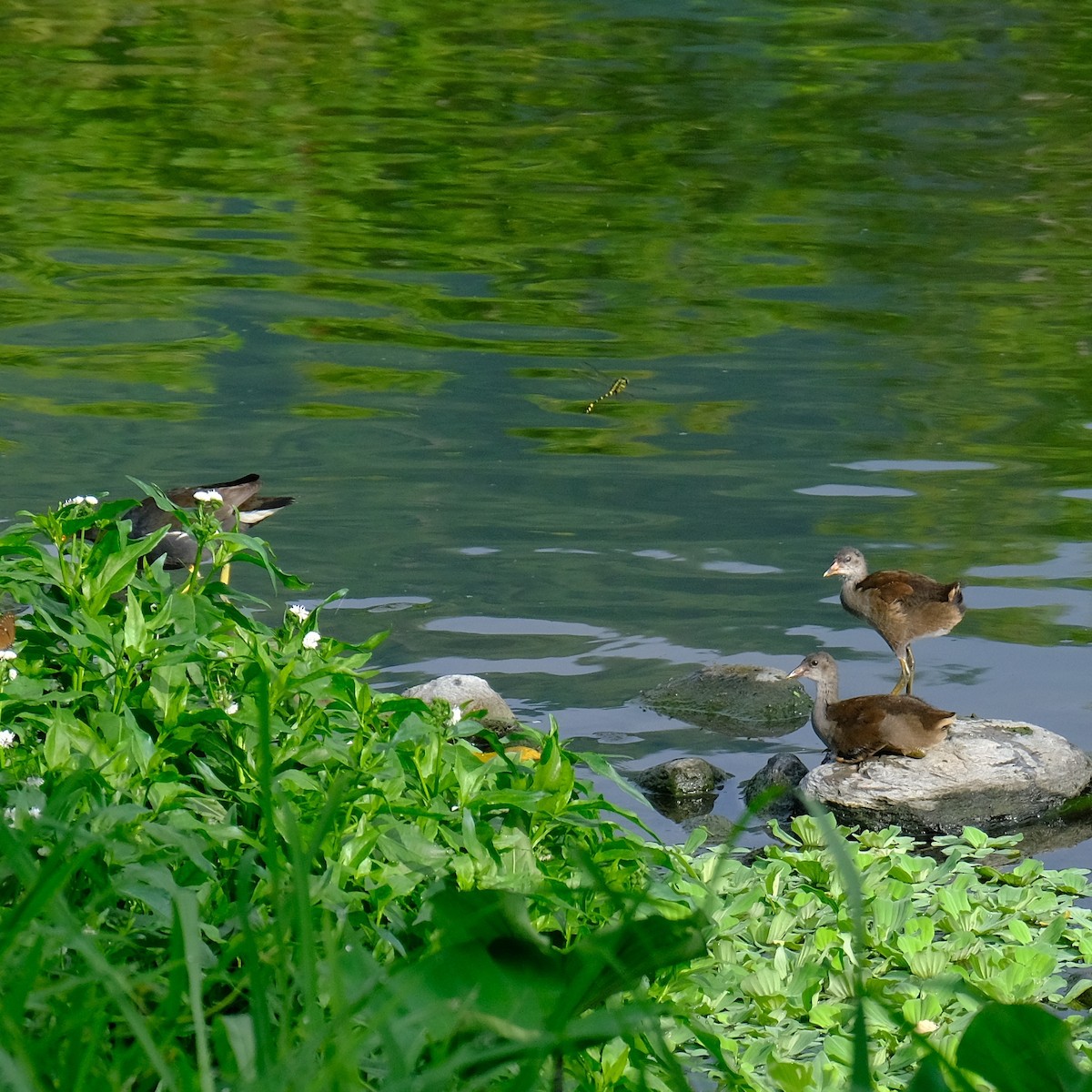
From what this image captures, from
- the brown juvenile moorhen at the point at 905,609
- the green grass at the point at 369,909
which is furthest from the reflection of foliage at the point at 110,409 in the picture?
the green grass at the point at 369,909

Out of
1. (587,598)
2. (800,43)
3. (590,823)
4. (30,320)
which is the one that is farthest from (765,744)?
(800,43)

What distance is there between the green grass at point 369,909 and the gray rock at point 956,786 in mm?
397

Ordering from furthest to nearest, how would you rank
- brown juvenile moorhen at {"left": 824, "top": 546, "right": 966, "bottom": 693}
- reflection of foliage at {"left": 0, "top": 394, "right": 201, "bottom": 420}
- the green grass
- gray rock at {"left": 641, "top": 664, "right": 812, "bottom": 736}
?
reflection of foliage at {"left": 0, "top": 394, "right": 201, "bottom": 420}
brown juvenile moorhen at {"left": 824, "top": 546, "right": 966, "bottom": 693}
gray rock at {"left": 641, "top": 664, "right": 812, "bottom": 736}
the green grass

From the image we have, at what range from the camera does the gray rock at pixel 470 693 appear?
6414mm

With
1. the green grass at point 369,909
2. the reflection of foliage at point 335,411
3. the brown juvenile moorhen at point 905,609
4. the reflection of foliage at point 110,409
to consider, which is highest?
the green grass at point 369,909

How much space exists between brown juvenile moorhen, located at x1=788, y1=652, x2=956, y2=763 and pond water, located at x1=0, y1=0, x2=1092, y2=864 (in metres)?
0.40

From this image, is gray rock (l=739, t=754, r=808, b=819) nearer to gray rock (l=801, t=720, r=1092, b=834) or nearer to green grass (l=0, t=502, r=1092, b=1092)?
gray rock (l=801, t=720, r=1092, b=834)

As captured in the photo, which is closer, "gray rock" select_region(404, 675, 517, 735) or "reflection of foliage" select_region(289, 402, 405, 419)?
"gray rock" select_region(404, 675, 517, 735)

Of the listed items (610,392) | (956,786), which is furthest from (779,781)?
(610,392)

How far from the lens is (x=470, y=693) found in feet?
21.2

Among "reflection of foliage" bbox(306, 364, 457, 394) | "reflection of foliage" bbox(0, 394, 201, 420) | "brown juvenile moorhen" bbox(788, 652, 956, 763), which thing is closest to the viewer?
"brown juvenile moorhen" bbox(788, 652, 956, 763)

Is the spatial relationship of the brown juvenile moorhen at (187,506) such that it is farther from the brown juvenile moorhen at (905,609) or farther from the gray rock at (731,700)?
the brown juvenile moorhen at (905,609)

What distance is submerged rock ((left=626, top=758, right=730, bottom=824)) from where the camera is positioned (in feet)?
20.5

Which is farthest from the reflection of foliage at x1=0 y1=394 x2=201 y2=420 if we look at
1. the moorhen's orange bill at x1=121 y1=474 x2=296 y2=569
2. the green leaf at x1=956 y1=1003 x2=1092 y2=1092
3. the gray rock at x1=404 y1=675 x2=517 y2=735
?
the green leaf at x1=956 y1=1003 x2=1092 y2=1092
